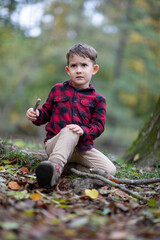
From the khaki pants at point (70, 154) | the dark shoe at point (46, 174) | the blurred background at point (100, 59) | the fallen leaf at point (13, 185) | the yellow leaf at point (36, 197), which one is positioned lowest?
the fallen leaf at point (13, 185)

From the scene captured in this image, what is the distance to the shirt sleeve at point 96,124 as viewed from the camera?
2727 mm

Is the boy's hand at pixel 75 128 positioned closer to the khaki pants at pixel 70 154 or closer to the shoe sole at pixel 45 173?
the khaki pants at pixel 70 154

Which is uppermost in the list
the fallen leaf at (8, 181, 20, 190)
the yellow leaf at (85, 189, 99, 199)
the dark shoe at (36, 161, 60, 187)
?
the dark shoe at (36, 161, 60, 187)

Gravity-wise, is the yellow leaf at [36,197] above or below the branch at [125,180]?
below

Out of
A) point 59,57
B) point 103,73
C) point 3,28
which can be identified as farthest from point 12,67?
point 3,28

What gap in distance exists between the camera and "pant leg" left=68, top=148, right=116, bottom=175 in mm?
2820

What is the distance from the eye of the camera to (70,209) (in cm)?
187

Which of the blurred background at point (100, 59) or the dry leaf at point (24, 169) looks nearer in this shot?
the dry leaf at point (24, 169)

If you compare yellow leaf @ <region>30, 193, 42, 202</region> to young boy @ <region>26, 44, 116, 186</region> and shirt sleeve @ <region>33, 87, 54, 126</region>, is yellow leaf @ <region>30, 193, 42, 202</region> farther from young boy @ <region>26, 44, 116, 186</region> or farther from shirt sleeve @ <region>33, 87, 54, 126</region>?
shirt sleeve @ <region>33, 87, 54, 126</region>

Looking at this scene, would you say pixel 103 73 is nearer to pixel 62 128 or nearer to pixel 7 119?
pixel 7 119

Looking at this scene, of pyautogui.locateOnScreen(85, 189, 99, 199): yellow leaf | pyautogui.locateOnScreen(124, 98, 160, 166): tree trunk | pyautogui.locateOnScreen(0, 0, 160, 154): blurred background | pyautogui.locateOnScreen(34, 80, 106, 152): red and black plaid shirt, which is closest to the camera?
pyautogui.locateOnScreen(85, 189, 99, 199): yellow leaf

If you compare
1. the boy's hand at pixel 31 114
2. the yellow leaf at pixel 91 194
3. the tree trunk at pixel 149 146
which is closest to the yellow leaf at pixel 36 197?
the yellow leaf at pixel 91 194

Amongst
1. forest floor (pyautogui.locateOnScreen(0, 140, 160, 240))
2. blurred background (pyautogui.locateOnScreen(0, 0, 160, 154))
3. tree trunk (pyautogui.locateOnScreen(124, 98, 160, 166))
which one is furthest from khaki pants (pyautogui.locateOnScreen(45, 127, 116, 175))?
blurred background (pyautogui.locateOnScreen(0, 0, 160, 154))

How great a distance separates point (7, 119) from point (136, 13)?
11.7 metres
